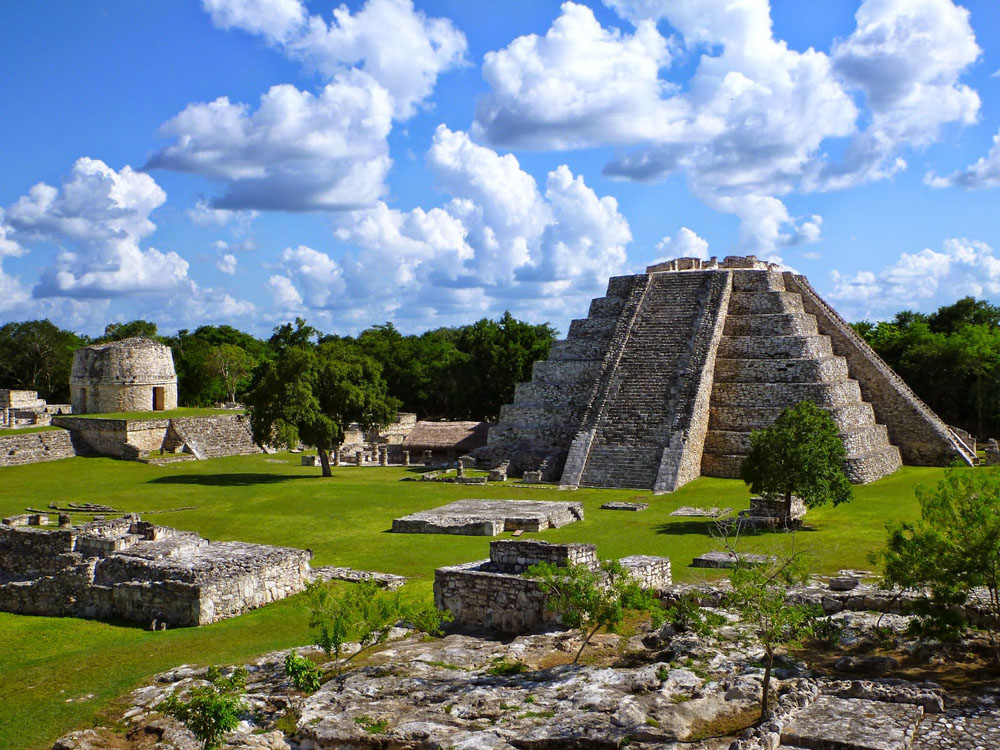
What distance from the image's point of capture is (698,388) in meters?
34.1

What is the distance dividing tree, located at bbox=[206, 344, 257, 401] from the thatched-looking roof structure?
23728 mm

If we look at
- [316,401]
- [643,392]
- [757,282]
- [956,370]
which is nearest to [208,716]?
[316,401]

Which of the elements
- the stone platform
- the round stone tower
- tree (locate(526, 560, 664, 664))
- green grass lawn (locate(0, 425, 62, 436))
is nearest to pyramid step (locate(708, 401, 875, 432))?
tree (locate(526, 560, 664, 664))

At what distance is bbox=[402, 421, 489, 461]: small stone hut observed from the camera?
42344 millimetres

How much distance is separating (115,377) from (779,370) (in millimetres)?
31236

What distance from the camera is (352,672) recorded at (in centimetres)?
1105

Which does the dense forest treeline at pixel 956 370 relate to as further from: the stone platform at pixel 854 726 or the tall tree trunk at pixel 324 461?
the stone platform at pixel 854 726

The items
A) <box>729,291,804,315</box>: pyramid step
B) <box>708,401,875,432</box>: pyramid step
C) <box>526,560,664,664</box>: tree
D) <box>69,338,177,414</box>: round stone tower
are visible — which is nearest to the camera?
<box>526,560,664,664</box>: tree

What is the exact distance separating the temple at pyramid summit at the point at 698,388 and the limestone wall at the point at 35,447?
745 inches

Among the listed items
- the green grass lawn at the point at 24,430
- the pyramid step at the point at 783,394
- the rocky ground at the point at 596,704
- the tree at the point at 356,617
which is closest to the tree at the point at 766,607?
the rocky ground at the point at 596,704

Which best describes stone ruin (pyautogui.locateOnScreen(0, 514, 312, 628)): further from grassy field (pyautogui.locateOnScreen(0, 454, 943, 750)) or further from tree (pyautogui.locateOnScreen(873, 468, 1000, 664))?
tree (pyautogui.locateOnScreen(873, 468, 1000, 664))

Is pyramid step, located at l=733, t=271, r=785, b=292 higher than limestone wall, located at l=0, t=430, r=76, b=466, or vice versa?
pyramid step, located at l=733, t=271, r=785, b=292

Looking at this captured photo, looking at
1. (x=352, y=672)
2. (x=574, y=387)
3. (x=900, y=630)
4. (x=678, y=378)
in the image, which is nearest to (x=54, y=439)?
(x=574, y=387)

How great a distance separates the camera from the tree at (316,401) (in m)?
33.7
